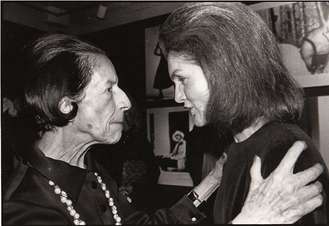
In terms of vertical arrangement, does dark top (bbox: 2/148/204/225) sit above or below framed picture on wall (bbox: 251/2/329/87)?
below

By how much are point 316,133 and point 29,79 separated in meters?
1.06

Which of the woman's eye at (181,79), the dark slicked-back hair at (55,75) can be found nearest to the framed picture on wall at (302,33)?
the woman's eye at (181,79)

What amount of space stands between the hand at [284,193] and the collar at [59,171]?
0.46 meters

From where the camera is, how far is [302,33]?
1376 mm

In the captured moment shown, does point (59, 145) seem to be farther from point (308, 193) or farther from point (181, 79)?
point (308, 193)

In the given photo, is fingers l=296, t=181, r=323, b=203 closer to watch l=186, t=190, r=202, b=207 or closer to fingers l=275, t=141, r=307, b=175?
fingers l=275, t=141, r=307, b=175

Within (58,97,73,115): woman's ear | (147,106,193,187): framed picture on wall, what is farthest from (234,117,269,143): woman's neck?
(147,106,193,187): framed picture on wall

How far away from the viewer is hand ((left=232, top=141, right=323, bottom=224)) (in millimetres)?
644

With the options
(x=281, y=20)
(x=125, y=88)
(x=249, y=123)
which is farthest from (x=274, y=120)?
(x=125, y=88)

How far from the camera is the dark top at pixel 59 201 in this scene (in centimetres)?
80

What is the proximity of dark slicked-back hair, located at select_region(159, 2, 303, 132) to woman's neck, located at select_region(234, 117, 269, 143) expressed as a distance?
2 centimetres

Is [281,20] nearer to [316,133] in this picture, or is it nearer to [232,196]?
[316,133]

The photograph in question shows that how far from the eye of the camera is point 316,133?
135 cm

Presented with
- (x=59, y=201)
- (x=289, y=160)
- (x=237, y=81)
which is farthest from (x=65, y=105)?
(x=289, y=160)
